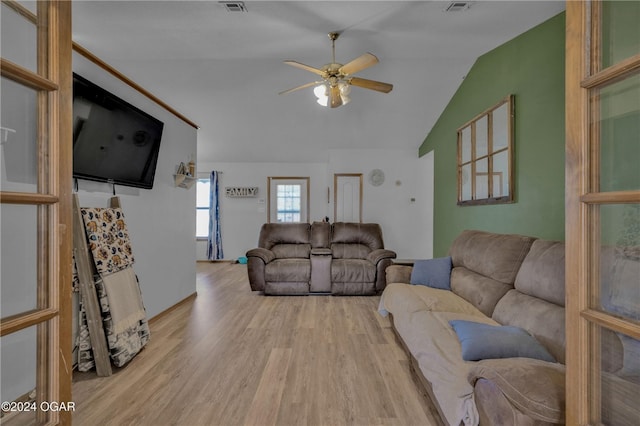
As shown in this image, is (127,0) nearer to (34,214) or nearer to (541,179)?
(34,214)

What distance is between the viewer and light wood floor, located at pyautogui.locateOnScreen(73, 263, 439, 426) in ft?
5.47

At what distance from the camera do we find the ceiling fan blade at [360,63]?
254 centimetres

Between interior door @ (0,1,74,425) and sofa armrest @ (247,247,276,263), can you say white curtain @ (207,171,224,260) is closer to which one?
sofa armrest @ (247,247,276,263)

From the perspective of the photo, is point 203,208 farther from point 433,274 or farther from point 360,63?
point 433,274

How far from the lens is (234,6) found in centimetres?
239

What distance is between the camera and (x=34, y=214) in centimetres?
81

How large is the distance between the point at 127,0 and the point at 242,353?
297 cm

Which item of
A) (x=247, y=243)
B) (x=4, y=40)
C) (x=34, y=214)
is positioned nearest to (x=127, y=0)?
(x=4, y=40)

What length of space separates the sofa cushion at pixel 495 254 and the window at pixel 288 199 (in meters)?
4.33

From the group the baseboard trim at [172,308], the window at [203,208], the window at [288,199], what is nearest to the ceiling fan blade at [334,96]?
the baseboard trim at [172,308]

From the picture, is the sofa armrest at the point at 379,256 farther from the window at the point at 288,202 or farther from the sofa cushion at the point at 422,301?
the window at the point at 288,202

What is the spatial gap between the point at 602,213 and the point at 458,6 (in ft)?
7.85

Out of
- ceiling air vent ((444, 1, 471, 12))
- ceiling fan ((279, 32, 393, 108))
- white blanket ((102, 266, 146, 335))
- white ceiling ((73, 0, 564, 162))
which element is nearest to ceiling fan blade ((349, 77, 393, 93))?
ceiling fan ((279, 32, 393, 108))

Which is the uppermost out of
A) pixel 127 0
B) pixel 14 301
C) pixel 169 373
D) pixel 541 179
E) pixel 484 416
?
pixel 127 0
